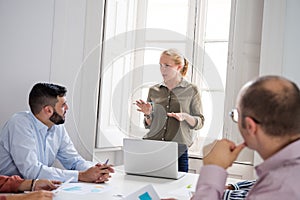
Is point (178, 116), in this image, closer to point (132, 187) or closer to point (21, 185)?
point (132, 187)

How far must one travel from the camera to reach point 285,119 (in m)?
0.97

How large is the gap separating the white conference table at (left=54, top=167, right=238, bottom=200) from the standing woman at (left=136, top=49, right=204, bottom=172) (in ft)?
0.61

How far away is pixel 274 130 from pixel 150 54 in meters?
1.39

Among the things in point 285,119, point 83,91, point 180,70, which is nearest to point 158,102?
point 180,70

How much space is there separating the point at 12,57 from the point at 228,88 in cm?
150

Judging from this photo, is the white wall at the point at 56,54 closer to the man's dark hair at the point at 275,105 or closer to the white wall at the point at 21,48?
the white wall at the point at 21,48

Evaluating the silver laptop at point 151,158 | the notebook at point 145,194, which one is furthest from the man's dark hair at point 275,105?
the silver laptop at point 151,158

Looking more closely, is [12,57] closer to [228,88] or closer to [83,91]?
[83,91]

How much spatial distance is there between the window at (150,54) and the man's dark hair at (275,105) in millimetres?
1223

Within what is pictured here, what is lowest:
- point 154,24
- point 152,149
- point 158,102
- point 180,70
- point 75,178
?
point 75,178

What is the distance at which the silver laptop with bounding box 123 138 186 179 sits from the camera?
2.06 m

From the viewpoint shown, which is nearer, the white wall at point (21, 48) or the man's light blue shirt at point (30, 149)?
the man's light blue shirt at point (30, 149)

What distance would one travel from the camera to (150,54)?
2312 millimetres

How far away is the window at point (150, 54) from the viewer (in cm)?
229
